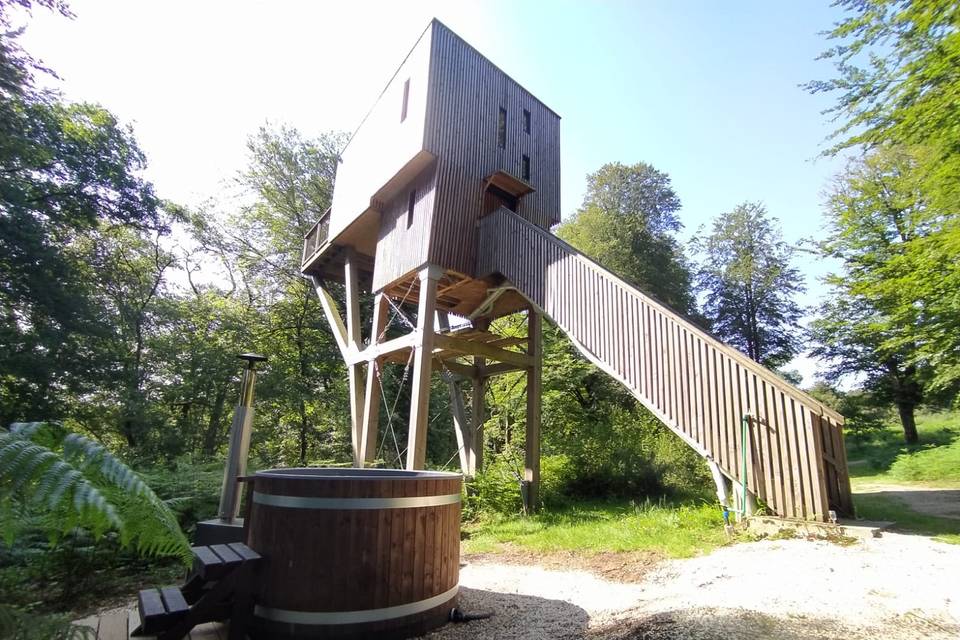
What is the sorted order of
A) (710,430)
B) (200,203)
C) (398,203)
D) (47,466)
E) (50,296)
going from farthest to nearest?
(200,203) → (50,296) → (398,203) → (710,430) → (47,466)

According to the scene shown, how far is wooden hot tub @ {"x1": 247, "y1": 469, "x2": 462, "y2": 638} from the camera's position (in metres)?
3.55

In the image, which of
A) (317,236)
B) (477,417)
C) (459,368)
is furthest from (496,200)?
(317,236)

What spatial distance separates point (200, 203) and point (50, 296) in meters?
9.85

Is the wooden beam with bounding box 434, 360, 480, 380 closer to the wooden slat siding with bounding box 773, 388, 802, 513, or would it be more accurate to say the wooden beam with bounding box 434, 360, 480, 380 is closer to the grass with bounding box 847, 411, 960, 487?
the wooden slat siding with bounding box 773, 388, 802, 513

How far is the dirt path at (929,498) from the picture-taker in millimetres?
8176

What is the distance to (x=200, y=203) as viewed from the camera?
2202 cm

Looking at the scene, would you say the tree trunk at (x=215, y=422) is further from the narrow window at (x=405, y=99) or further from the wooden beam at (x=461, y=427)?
the narrow window at (x=405, y=99)

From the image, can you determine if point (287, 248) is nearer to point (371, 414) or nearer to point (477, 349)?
point (371, 414)

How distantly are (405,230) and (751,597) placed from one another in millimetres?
9356

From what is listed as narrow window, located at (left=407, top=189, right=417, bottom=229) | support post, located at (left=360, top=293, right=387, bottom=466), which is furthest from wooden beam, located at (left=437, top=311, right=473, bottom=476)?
narrow window, located at (left=407, top=189, right=417, bottom=229)

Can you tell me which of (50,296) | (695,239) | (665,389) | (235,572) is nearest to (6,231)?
(50,296)

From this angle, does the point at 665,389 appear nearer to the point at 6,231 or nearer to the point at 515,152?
the point at 515,152

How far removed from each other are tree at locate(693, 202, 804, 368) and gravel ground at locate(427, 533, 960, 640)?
22964 mm

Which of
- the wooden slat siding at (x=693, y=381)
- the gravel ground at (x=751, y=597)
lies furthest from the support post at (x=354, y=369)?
the gravel ground at (x=751, y=597)
